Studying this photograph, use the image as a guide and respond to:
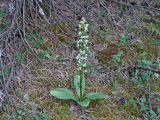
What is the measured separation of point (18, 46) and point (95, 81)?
774mm

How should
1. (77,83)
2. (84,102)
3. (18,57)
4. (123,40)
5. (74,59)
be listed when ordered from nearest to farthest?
(84,102) → (77,83) → (18,57) → (74,59) → (123,40)

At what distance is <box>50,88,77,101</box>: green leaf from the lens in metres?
3.07

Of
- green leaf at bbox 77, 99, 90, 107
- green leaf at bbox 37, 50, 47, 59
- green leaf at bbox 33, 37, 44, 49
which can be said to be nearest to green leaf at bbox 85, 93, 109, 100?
green leaf at bbox 77, 99, 90, 107

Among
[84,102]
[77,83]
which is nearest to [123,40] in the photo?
[77,83]

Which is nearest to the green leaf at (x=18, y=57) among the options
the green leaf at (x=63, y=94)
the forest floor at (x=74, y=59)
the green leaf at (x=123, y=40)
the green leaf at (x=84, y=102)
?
the forest floor at (x=74, y=59)

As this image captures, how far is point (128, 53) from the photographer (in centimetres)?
365

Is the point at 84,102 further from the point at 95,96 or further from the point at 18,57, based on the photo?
the point at 18,57

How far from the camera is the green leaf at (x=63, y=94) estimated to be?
10.1ft

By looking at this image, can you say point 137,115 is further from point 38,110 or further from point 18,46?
point 18,46

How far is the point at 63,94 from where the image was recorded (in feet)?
10.1

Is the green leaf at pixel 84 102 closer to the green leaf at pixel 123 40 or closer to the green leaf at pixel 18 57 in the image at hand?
the green leaf at pixel 18 57

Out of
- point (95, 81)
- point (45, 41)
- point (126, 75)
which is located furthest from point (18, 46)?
point (126, 75)

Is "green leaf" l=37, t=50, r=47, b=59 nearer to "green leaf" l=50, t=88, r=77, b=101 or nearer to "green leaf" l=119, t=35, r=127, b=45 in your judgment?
"green leaf" l=50, t=88, r=77, b=101

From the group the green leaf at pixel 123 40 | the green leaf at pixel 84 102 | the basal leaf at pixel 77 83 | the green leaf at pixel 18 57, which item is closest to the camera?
the green leaf at pixel 84 102
